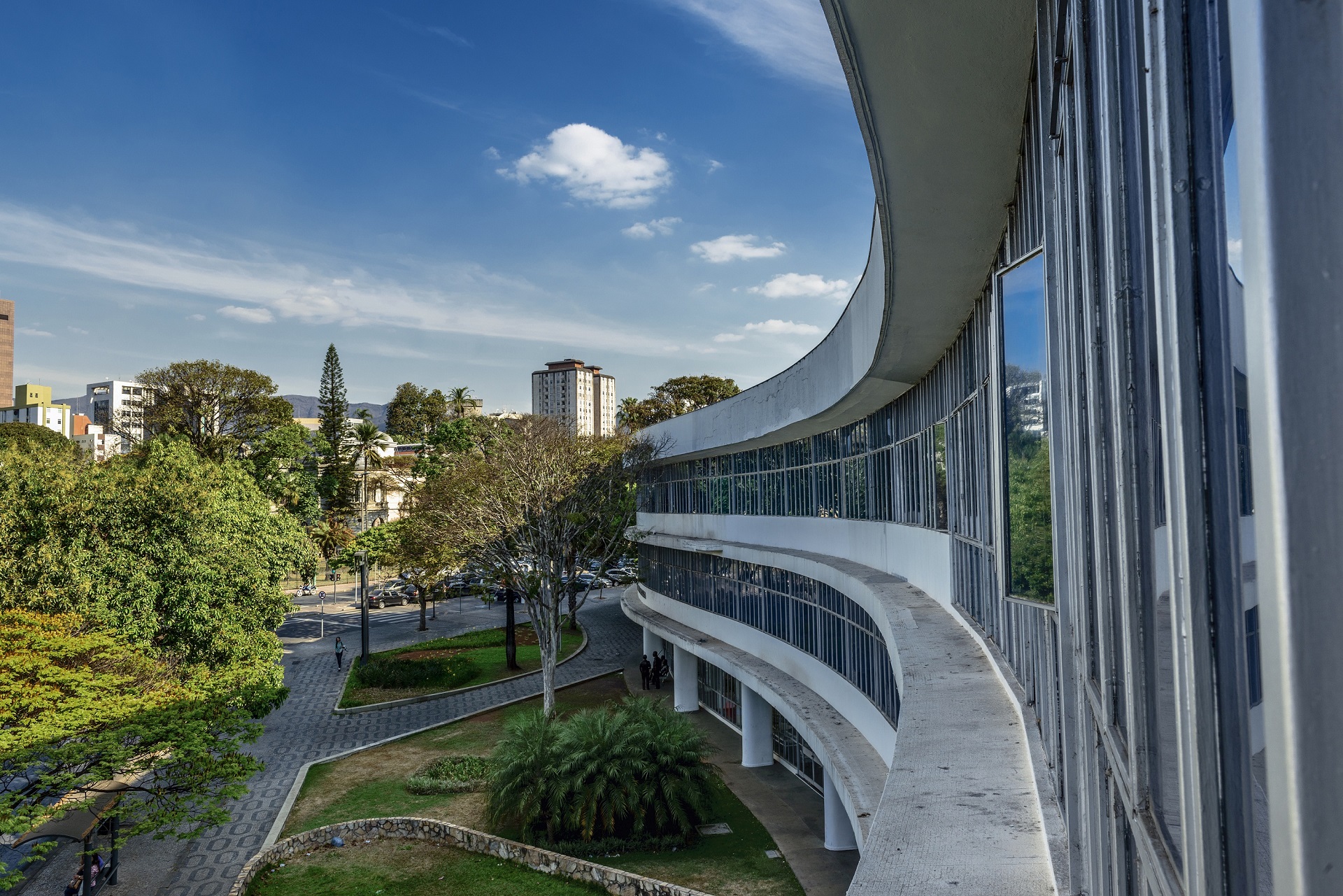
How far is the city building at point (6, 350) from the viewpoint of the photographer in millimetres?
127875

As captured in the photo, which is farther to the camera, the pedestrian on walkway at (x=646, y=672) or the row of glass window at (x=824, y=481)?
the pedestrian on walkway at (x=646, y=672)

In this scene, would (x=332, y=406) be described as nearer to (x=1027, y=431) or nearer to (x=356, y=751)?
(x=356, y=751)

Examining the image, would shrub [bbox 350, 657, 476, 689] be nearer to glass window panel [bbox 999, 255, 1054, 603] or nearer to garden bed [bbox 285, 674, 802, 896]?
garden bed [bbox 285, 674, 802, 896]

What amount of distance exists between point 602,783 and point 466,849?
3.17 meters

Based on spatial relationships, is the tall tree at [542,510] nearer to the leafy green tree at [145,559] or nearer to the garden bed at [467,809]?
the garden bed at [467,809]

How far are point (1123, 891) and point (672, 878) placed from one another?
16.9m

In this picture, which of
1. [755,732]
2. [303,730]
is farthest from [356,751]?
[755,732]

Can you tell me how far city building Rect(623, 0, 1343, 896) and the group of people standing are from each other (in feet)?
79.7

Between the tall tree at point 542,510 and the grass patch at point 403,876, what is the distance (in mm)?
8221

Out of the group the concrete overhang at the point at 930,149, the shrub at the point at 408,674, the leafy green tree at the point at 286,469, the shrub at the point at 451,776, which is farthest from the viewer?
the leafy green tree at the point at 286,469

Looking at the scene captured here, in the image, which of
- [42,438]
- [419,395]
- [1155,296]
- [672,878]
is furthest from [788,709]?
[419,395]

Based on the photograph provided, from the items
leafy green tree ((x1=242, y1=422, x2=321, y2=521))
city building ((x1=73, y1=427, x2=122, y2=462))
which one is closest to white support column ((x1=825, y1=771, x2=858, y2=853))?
leafy green tree ((x1=242, y1=422, x2=321, y2=521))

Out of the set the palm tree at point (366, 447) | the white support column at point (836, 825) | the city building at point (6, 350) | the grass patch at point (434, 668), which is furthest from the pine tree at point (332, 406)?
the city building at point (6, 350)

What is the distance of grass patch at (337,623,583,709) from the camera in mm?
33375
